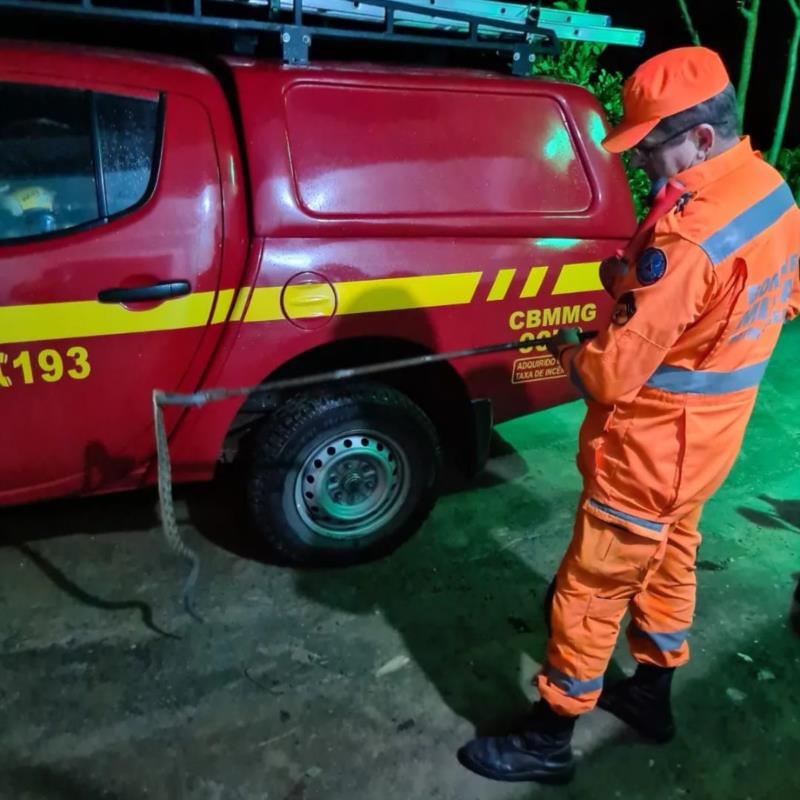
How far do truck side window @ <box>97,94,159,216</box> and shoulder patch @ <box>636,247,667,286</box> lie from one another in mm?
1471

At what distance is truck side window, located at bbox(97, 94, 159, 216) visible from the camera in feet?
7.45

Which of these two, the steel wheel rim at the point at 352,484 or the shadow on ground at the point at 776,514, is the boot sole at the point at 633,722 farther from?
the shadow on ground at the point at 776,514

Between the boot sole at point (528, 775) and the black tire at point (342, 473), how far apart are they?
0.94 metres

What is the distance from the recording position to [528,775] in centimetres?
219

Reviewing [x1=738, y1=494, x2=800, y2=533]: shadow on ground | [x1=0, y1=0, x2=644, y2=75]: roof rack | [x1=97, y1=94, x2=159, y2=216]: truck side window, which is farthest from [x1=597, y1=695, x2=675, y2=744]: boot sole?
[x1=0, y1=0, x2=644, y2=75]: roof rack

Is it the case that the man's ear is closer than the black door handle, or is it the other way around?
the man's ear

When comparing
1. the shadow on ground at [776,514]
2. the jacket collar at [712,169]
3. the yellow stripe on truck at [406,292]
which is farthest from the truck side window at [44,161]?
the shadow on ground at [776,514]

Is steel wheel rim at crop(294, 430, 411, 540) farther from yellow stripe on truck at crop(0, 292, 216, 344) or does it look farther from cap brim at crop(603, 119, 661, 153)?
cap brim at crop(603, 119, 661, 153)

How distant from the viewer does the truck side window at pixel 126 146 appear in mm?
2271

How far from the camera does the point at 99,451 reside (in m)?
2.51

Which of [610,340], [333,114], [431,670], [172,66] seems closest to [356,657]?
[431,670]

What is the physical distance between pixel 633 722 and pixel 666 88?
181 cm

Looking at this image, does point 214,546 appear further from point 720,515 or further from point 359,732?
point 720,515

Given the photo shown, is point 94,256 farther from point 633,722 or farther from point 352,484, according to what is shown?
point 633,722
